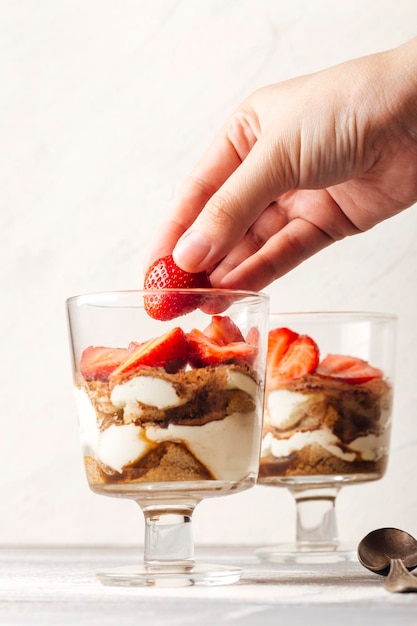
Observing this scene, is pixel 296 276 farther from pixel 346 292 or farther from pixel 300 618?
pixel 300 618

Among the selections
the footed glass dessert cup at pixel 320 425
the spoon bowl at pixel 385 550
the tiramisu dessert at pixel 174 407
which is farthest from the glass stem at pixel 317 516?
the tiramisu dessert at pixel 174 407

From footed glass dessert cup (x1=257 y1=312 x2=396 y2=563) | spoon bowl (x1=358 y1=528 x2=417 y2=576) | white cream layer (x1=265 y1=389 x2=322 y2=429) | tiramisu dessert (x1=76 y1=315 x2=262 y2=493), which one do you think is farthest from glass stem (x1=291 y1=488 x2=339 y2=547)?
Answer: tiramisu dessert (x1=76 y1=315 x2=262 y2=493)

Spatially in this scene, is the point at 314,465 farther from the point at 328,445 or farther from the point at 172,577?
the point at 172,577

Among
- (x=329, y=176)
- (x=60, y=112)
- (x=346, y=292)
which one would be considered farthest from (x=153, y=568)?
(x=60, y=112)

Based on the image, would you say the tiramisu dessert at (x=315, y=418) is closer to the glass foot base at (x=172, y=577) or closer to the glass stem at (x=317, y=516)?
the glass stem at (x=317, y=516)

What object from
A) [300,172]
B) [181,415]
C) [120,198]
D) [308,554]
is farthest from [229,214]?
[120,198]

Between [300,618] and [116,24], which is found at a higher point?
Answer: [116,24]
